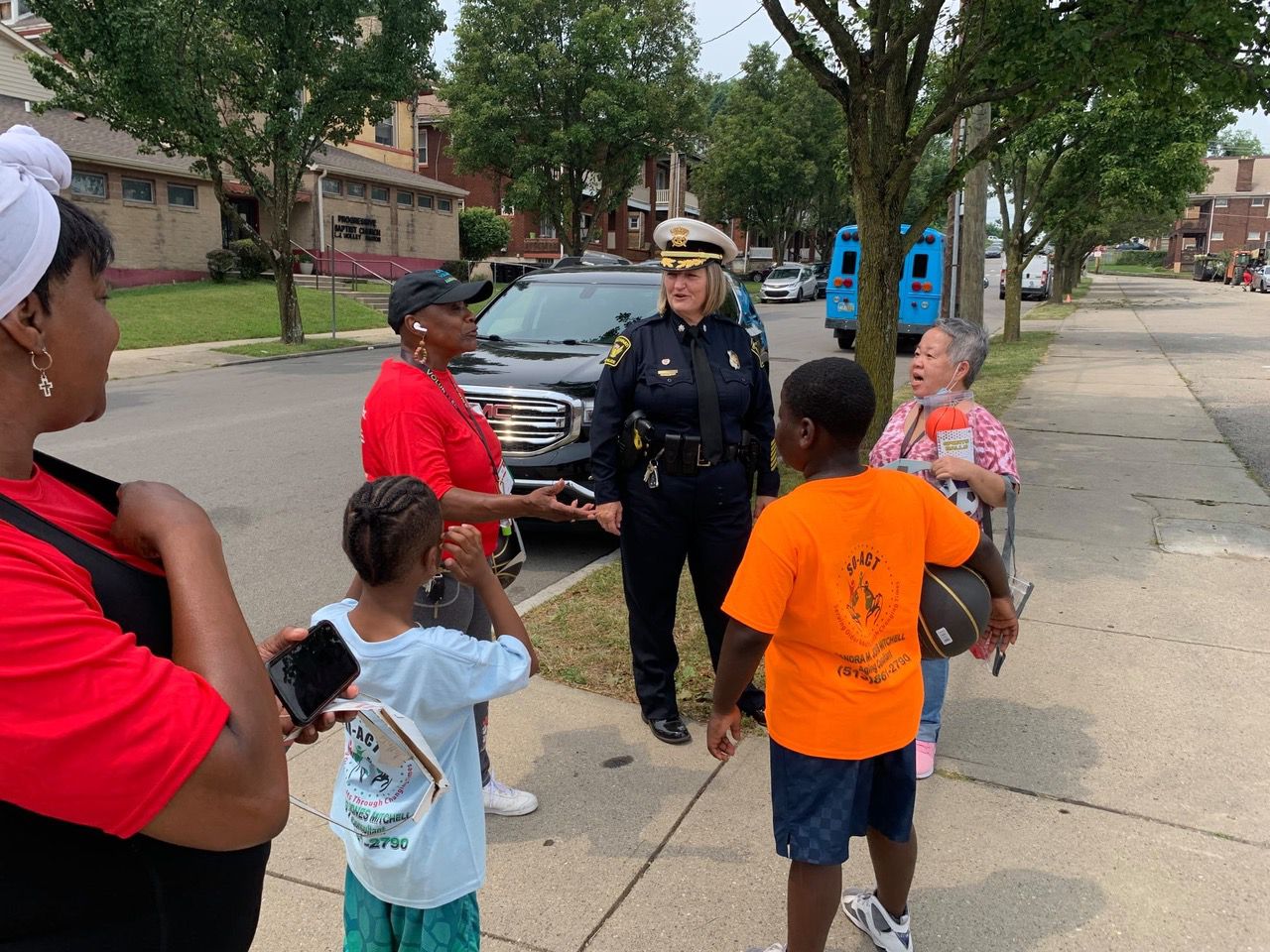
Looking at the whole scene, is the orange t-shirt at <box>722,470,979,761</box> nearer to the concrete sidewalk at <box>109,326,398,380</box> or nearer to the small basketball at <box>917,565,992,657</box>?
the small basketball at <box>917,565,992,657</box>

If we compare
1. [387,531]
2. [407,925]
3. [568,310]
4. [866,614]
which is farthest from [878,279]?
[407,925]

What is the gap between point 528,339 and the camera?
286 inches

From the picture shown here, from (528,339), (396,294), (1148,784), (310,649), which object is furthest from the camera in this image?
(528,339)

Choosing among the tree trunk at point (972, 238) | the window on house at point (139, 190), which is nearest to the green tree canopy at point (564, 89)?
the window on house at point (139, 190)

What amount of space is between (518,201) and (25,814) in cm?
3299

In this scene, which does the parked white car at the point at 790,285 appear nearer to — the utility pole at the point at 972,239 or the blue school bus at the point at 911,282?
the blue school bus at the point at 911,282

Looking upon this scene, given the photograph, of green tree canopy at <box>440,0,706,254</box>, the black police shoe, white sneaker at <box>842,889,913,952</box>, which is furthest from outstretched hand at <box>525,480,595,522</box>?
green tree canopy at <box>440,0,706,254</box>

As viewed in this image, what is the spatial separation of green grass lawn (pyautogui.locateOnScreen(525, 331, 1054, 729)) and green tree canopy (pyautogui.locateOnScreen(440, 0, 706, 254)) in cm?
2747

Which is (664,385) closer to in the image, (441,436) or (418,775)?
(441,436)

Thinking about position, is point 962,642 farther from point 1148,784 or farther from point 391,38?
point 391,38

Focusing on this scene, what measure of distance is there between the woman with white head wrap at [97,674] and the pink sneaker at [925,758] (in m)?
2.81

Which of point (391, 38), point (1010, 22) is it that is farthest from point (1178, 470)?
point (391, 38)

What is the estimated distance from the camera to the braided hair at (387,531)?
2090 mm

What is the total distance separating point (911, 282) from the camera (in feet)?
66.5
